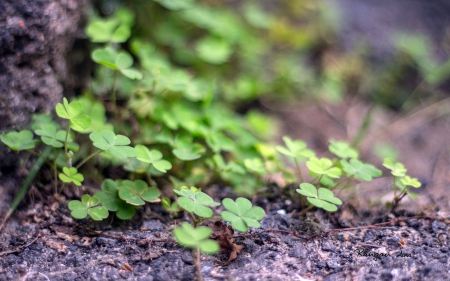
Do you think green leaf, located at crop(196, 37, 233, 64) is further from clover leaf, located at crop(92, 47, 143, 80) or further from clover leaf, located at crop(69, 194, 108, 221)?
clover leaf, located at crop(69, 194, 108, 221)

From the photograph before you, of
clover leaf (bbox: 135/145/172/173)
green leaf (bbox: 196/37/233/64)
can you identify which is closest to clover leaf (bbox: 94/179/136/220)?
clover leaf (bbox: 135/145/172/173)

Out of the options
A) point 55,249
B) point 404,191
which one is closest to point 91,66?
point 55,249

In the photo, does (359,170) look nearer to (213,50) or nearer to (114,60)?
(114,60)

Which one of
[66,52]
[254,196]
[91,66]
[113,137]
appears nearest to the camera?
[113,137]

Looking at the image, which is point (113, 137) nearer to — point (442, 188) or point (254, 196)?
point (254, 196)

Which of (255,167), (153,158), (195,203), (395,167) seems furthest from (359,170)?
(153,158)
